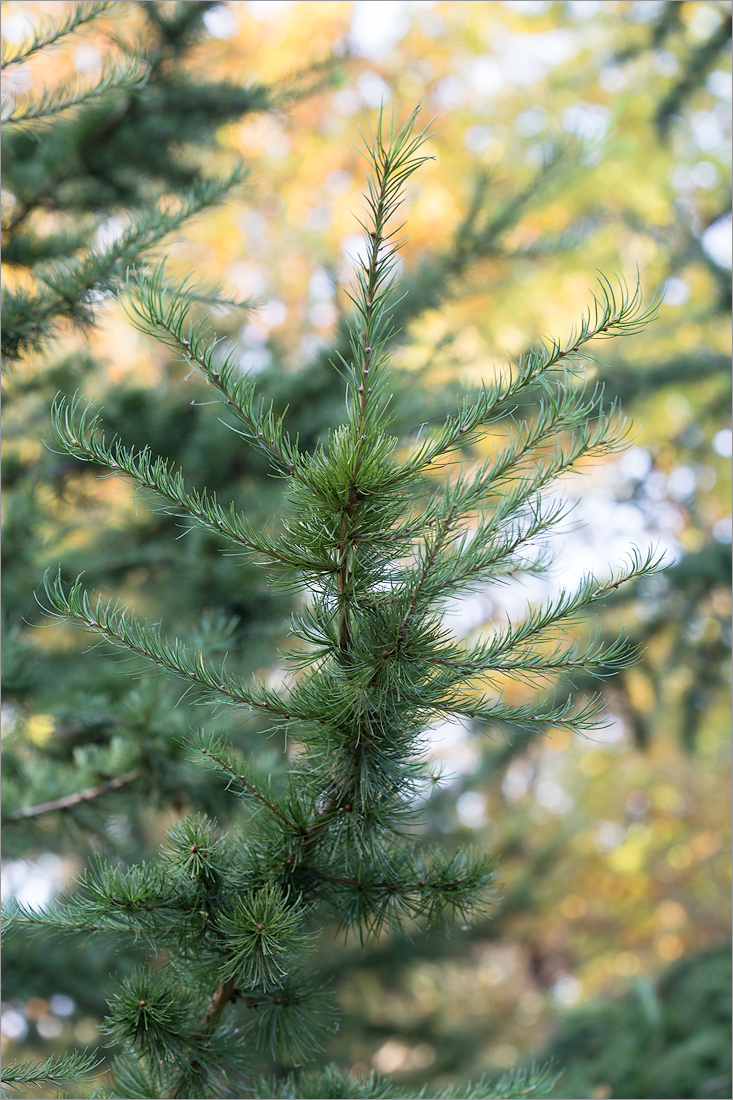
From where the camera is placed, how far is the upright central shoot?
900 mm

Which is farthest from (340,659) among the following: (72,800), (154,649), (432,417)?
(432,417)

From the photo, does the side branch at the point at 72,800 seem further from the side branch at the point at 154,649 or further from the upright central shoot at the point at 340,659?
the side branch at the point at 154,649

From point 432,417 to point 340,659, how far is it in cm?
157

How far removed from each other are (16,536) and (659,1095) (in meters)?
2.66

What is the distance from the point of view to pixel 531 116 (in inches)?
275

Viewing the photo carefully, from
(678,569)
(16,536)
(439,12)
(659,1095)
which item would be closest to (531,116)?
(439,12)

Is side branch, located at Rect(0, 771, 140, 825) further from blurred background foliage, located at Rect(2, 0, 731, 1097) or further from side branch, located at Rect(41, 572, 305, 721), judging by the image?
side branch, located at Rect(41, 572, 305, 721)

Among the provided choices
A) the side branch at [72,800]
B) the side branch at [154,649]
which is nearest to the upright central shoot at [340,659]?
the side branch at [154,649]

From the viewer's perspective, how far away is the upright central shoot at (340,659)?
0.90m

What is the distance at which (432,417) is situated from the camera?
2.42 meters

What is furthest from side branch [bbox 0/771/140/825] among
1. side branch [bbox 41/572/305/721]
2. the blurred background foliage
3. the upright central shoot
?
side branch [bbox 41/572/305/721]

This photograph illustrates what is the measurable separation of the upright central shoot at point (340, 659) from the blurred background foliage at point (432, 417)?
13cm

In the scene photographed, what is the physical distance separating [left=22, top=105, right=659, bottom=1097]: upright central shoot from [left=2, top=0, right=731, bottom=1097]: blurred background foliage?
0.13 m

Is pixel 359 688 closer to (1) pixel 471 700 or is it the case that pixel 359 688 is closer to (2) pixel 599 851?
(1) pixel 471 700
